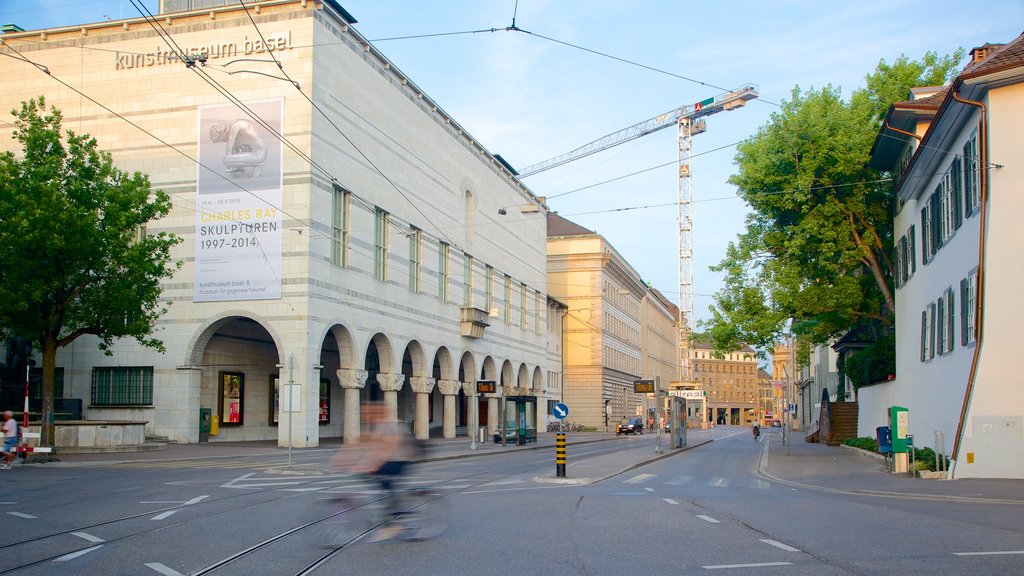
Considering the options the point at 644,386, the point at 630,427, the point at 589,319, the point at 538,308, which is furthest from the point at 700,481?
the point at 589,319

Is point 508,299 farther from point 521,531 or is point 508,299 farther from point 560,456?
point 521,531

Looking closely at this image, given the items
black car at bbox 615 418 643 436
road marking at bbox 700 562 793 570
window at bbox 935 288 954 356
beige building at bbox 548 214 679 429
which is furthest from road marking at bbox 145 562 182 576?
beige building at bbox 548 214 679 429

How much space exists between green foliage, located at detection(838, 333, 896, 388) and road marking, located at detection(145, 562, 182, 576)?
33375mm

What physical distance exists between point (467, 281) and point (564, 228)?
41376 mm

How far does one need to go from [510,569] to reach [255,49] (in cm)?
3239

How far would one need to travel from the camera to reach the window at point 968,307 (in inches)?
909

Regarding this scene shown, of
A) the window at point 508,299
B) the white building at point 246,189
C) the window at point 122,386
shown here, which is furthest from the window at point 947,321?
the window at point 508,299

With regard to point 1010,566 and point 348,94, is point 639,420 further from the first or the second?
point 1010,566

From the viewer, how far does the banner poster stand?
36500mm

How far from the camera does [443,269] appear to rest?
2016 inches

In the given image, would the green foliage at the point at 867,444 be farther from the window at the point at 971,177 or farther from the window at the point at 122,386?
the window at the point at 122,386

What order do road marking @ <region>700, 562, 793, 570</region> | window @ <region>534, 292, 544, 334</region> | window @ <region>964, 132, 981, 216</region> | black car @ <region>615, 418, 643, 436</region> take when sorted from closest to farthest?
road marking @ <region>700, 562, 793, 570</region>
window @ <region>964, 132, 981, 216</region>
window @ <region>534, 292, 544, 334</region>
black car @ <region>615, 418, 643, 436</region>

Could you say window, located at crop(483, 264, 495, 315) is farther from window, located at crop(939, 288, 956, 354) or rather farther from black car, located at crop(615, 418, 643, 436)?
window, located at crop(939, 288, 956, 354)

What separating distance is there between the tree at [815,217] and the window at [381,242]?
14.7 meters
